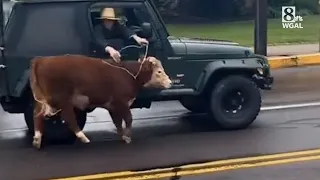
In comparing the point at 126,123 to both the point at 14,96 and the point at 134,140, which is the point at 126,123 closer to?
the point at 134,140

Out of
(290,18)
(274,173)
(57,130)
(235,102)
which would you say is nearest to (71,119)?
(57,130)

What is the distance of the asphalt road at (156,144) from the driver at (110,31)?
1167 mm

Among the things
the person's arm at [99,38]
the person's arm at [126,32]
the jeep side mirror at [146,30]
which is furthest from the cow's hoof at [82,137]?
the jeep side mirror at [146,30]

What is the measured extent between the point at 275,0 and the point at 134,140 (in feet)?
45.8

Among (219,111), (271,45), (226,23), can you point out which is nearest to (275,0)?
(226,23)

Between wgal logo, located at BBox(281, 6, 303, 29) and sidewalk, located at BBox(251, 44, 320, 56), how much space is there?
1438 mm

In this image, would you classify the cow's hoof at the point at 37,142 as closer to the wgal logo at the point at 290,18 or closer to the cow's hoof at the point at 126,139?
the cow's hoof at the point at 126,139

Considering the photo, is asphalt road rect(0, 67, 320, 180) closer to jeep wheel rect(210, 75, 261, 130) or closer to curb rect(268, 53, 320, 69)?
jeep wheel rect(210, 75, 261, 130)

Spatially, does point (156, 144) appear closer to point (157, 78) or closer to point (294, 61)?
point (157, 78)

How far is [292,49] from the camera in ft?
61.0

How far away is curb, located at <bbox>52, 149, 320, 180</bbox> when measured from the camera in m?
7.81

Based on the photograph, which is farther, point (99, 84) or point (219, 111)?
point (219, 111)

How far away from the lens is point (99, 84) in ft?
29.4

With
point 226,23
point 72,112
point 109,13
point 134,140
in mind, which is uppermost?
point 109,13
